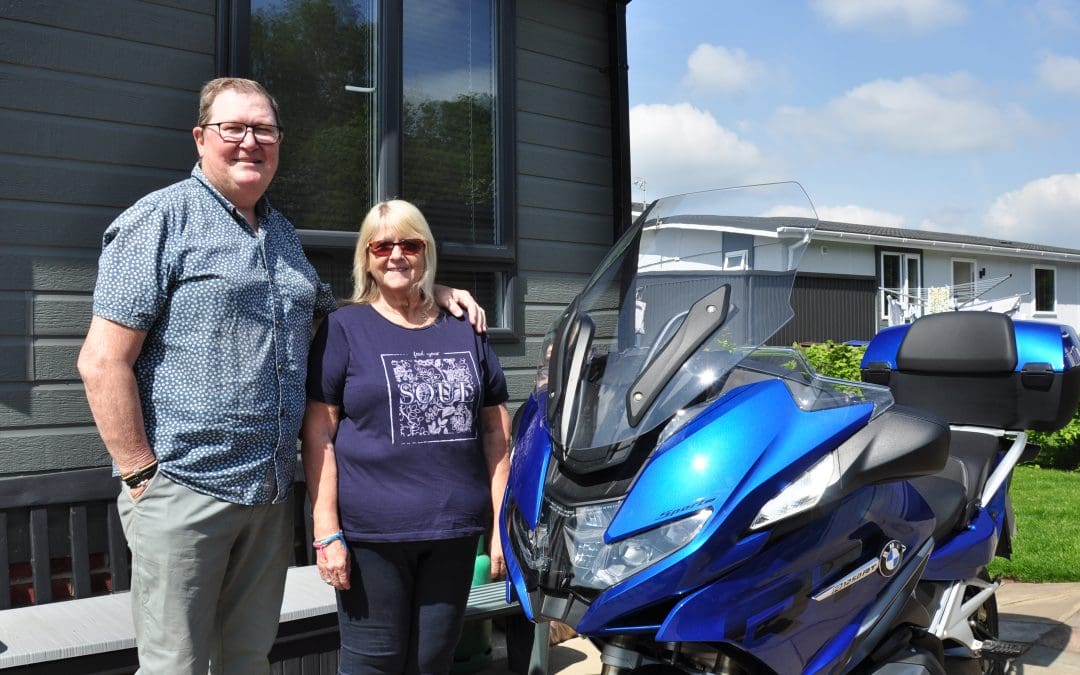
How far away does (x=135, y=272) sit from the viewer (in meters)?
1.97

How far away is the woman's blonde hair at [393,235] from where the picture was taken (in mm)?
2262

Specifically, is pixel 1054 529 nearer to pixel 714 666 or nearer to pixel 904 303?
pixel 714 666

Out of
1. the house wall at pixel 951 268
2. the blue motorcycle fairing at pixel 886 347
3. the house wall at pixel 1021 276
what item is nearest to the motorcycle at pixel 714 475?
the blue motorcycle fairing at pixel 886 347

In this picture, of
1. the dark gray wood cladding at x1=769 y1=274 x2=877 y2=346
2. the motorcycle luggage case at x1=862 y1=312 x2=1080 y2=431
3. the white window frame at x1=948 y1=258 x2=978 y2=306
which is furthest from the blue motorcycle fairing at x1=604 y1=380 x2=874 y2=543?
the white window frame at x1=948 y1=258 x2=978 y2=306

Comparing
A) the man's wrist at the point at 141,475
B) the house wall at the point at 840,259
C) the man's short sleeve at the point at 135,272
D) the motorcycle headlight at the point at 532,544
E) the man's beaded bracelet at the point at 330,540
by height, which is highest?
A: the house wall at the point at 840,259

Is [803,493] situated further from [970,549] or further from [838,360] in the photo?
[838,360]

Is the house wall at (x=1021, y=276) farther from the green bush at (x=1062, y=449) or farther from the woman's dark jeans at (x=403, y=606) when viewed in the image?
the woman's dark jeans at (x=403, y=606)

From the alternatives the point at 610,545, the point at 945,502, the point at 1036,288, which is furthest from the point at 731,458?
the point at 1036,288

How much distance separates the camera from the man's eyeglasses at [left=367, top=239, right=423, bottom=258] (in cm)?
226

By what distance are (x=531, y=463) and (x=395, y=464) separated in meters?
0.46

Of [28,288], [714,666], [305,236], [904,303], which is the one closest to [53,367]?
[28,288]

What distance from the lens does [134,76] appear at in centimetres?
343

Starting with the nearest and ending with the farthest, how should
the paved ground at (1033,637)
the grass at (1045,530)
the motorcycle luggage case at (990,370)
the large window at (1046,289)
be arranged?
the motorcycle luggage case at (990,370) < the paved ground at (1033,637) < the grass at (1045,530) < the large window at (1046,289)

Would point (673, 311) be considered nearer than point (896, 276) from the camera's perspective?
Yes
